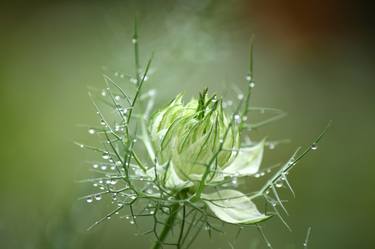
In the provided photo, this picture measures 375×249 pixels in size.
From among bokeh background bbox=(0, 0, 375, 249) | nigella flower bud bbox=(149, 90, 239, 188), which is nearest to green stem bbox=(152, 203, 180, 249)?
nigella flower bud bbox=(149, 90, 239, 188)

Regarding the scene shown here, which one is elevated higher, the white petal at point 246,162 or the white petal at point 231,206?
the white petal at point 246,162

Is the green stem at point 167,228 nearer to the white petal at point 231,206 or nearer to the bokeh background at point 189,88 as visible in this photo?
the white petal at point 231,206

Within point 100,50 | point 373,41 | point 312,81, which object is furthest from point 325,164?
point 373,41

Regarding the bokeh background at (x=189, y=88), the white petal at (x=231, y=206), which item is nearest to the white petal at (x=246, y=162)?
the white petal at (x=231, y=206)

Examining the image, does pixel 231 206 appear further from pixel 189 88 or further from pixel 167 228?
pixel 189 88

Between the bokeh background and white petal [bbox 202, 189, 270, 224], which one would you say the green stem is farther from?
the bokeh background

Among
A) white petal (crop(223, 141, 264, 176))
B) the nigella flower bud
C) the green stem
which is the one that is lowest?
the green stem

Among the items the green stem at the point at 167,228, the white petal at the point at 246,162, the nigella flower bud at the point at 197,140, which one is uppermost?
the nigella flower bud at the point at 197,140
